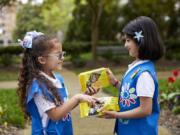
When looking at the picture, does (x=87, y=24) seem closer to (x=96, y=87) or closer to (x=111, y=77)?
(x=111, y=77)

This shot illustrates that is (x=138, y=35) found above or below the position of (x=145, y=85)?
above

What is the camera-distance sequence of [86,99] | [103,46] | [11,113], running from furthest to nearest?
1. [103,46]
2. [11,113]
3. [86,99]

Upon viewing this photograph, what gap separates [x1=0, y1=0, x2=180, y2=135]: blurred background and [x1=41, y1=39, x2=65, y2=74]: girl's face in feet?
12.4

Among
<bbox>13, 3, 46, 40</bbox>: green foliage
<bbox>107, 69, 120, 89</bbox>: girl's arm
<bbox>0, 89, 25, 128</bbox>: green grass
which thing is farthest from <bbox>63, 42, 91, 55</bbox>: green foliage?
<bbox>13, 3, 46, 40</bbox>: green foliage

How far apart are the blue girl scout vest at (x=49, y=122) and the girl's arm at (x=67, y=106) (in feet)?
0.29

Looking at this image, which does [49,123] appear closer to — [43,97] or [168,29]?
[43,97]

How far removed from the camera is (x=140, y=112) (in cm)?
324

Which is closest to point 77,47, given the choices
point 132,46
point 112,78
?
point 112,78

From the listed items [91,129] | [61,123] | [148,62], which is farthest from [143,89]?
[91,129]

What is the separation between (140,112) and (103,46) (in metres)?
23.8

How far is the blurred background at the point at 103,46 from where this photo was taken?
328 inches

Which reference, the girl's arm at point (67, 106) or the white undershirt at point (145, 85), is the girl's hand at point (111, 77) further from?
the girl's arm at point (67, 106)

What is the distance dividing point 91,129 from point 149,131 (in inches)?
147

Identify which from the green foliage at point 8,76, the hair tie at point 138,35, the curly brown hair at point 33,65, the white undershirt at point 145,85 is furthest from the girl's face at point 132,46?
the green foliage at point 8,76
